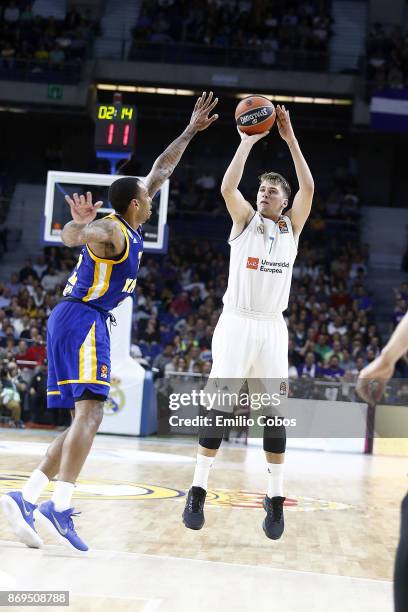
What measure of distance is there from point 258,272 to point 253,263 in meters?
0.07

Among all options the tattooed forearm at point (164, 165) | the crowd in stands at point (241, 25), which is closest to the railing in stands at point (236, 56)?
the crowd in stands at point (241, 25)

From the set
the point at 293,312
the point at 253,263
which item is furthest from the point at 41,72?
the point at 253,263

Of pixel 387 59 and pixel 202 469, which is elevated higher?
pixel 387 59

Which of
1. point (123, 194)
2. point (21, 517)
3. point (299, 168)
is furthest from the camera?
point (299, 168)

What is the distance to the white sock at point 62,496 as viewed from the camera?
512cm

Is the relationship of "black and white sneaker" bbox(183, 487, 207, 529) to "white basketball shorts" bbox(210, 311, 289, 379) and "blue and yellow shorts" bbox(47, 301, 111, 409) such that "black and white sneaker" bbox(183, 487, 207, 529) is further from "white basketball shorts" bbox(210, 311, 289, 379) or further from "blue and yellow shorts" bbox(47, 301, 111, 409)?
"blue and yellow shorts" bbox(47, 301, 111, 409)

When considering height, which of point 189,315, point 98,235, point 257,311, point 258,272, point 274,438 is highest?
point 98,235

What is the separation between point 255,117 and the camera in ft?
19.5

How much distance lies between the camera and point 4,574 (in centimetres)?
421

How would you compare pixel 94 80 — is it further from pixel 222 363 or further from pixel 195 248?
pixel 222 363


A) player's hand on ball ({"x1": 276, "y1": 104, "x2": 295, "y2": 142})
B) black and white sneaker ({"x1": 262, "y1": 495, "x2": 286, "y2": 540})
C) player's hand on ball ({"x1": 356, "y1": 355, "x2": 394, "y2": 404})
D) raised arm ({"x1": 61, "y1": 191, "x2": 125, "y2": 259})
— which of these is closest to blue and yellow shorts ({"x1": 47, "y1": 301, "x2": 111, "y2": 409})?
raised arm ({"x1": 61, "y1": 191, "x2": 125, "y2": 259})

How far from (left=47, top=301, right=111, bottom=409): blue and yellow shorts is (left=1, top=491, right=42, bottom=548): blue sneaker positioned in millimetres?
579

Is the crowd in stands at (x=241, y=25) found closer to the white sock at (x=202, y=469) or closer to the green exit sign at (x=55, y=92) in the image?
the green exit sign at (x=55, y=92)

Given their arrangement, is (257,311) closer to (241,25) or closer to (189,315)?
(189,315)
